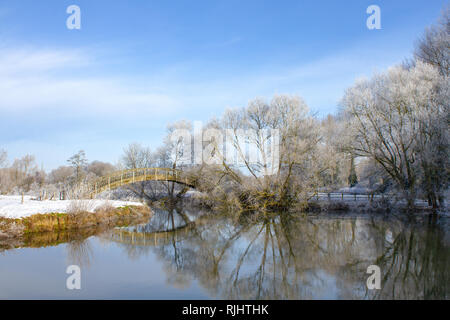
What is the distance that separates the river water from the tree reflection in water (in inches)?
0.9

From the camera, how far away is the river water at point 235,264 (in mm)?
6148

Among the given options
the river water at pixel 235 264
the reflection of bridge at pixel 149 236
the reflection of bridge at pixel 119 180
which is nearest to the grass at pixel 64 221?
the river water at pixel 235 264

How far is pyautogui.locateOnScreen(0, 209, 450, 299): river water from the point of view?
6148mm

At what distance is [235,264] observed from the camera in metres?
8.42

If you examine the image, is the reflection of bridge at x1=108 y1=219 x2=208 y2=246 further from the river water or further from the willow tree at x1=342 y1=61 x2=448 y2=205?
the willow tree at x1=342 y1=61 x2=448 y2=205

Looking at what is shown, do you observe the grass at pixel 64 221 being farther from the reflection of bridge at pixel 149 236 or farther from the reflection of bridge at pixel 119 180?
the reflection of bridge at pixel 119 180

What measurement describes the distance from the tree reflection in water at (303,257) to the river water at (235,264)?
0.07 feet

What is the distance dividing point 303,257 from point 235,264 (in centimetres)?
190

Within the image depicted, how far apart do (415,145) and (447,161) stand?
7.27 ft

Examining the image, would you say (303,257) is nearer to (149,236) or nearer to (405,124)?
(149,236)

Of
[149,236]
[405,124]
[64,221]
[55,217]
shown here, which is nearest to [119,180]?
[64,221]
